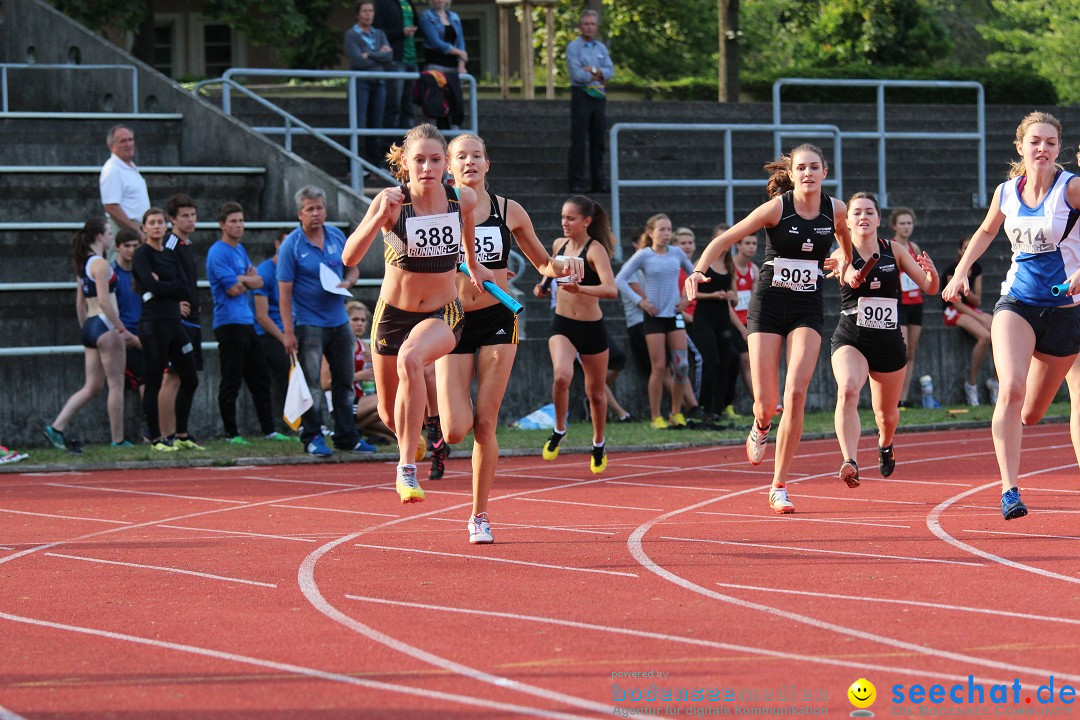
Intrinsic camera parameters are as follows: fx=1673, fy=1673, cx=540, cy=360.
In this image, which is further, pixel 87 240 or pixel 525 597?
pixel 87 240

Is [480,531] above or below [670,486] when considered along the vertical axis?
above

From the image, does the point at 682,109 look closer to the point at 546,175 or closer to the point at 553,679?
the point at 546,175

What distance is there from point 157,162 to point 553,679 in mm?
15695

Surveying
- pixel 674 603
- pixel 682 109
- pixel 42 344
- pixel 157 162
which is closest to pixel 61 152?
pixel 157 162

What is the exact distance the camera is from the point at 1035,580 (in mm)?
7656

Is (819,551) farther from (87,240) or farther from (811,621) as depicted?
(87,240)

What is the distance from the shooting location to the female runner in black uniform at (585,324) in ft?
42.9

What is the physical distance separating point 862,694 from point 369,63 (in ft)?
52.6

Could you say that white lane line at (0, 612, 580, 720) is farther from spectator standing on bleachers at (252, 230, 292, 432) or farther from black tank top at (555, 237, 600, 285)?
spectator standing on bleachers at (252, 230, 292, 432)

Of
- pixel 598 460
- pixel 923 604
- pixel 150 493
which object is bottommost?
pixel 150 493

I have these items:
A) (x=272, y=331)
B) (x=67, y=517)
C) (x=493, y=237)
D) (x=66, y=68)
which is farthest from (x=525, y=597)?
(x=66, y=68)

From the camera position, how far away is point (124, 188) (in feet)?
53.2

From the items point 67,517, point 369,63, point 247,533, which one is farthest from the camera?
point 369,63

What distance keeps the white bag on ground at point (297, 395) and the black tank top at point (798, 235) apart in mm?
5052
